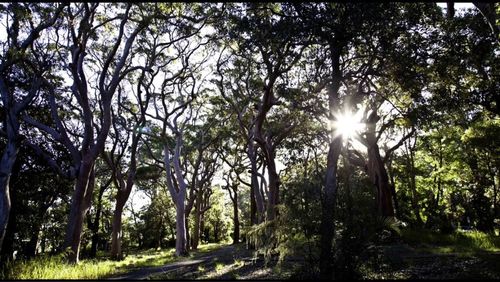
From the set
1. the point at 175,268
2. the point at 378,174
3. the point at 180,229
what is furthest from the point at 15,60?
the point at 378,174

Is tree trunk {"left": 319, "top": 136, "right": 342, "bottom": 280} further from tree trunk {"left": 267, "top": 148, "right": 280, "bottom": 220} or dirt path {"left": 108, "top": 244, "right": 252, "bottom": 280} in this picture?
tree trunk {"left": 267, "top": 148, "right": 280, "bottom": 220}

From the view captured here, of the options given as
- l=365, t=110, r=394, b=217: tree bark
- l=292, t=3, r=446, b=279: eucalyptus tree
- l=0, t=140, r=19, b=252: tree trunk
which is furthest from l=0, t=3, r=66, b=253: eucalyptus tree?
l=365, t=110, r=394, b=217: tree bark

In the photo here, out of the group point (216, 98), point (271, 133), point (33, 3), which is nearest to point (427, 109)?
point (271, 133)

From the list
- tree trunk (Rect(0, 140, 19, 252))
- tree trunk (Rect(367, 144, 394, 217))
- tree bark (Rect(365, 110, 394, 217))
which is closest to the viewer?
tree trunk (Rect(0, 140, 19, 252))

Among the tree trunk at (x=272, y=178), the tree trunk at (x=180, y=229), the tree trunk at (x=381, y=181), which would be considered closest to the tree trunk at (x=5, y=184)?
the tree trunk at (x=180, y=229)

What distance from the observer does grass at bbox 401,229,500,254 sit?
432 inches

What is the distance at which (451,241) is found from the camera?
12.8 metres

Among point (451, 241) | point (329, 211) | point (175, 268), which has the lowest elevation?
point (175, 268)

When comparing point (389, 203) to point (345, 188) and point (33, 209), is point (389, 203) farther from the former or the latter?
point (33, 209)

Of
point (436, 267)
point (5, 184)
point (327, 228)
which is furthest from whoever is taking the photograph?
point (5, 184)

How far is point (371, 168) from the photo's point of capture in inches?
702

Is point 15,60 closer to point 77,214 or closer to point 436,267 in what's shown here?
point 77,214

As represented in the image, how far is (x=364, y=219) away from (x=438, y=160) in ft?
69.3

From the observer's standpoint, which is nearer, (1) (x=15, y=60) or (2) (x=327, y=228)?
(2) (x=327, y=228)
